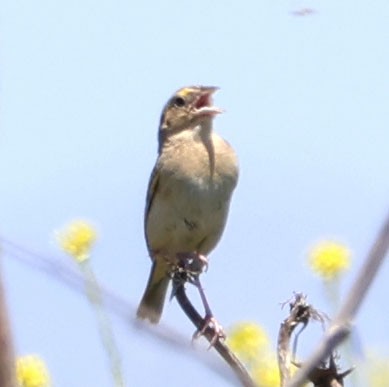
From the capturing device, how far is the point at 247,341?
3.78 meters

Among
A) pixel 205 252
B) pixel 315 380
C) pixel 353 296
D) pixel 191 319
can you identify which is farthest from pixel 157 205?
pixel 353 296

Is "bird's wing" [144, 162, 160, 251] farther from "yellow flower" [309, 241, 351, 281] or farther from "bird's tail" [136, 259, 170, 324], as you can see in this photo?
"yellow flower" [309, 241, 351, 281]

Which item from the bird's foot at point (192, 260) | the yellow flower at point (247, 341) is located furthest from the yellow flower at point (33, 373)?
the bird's foot at point (192, 260)

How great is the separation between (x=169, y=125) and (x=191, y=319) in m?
3.85

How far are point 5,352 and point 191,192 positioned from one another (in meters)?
5.68

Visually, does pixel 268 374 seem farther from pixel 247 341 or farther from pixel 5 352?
pixel 5 352

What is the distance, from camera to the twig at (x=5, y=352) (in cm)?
105

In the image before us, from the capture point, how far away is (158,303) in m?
7.62

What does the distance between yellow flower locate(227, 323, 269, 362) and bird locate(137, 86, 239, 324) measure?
250 centimetres

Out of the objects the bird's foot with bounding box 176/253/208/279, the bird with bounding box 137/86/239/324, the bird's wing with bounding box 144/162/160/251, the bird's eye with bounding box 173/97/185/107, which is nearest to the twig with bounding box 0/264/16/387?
the bird's foot with bounding box 176/253/208/279

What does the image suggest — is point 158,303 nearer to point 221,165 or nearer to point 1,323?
point 221,165

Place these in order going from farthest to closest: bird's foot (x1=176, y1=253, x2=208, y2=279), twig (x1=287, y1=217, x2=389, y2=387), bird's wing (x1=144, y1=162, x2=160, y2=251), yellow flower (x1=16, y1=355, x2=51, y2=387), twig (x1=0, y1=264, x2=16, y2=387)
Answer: bird's wing (x1=144, y1=162, x2=160, y2=251) → bird's foot (x1=176, y1=253, x2=208, y2=279) → yellow flower (x1=16, y1=355, x2=51, y2=387) → twig (x1=287, y1=217, x2=389, y2=387) → twig (x1=0, y1=264, x2=16, y2=387)

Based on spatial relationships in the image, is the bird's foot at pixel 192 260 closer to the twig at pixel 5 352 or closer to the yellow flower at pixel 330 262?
the yellow flower at pixel 330 262

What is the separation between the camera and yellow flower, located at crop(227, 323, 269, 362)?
12.3 ft
